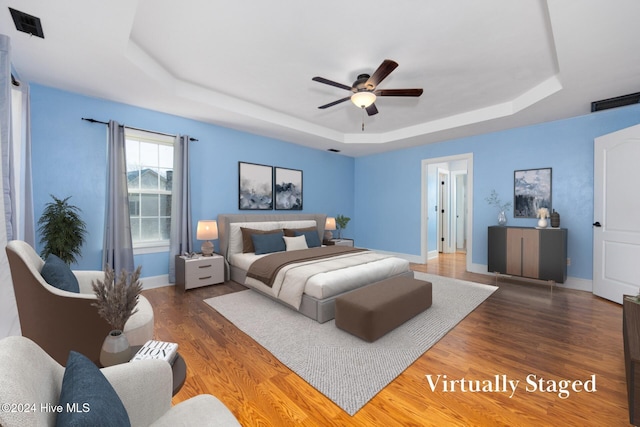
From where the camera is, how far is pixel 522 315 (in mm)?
3182

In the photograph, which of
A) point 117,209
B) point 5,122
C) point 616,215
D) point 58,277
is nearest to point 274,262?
point 58,277

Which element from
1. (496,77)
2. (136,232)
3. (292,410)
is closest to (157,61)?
(136,232)

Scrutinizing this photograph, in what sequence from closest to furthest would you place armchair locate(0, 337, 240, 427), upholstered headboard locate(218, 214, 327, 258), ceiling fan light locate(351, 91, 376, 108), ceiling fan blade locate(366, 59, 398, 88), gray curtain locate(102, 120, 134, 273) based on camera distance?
1. armchair locate(0, 337, 240, 427)
2. ceiling fan blade locate(366, 59, 398, 88)
3. ceiling fan light locate(351, 91, 376, 108)
4. gray curtain locate(102, 120, 134, 273)
5. upholstered headboard locate(218, 214, 327, 258)

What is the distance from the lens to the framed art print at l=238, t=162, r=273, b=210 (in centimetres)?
516

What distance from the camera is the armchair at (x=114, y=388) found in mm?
604

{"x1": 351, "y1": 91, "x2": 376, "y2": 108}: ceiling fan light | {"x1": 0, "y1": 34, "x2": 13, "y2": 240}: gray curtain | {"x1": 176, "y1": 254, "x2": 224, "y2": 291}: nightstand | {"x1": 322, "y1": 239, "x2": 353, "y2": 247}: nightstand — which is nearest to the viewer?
{"x1": 0, "y1": 34, "x2": 13, "y2": 240}: gray curtain

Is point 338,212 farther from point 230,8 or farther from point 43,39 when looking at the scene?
point 43,39

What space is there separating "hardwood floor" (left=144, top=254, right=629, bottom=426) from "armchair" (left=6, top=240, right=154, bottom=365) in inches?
28.2

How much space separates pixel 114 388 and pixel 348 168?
6.91m

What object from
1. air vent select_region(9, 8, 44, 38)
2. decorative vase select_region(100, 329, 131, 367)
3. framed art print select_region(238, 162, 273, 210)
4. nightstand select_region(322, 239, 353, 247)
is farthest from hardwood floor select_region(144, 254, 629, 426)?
nightstand select_region(322, 239, 353, 247)

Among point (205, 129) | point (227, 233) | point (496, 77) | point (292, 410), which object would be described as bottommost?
point (292, 410)

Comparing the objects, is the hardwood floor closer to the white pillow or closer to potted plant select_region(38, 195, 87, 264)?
potted plant select_region(38, 195, 87, 264)

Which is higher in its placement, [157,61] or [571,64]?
[157,61]

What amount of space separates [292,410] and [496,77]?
13.9ft
